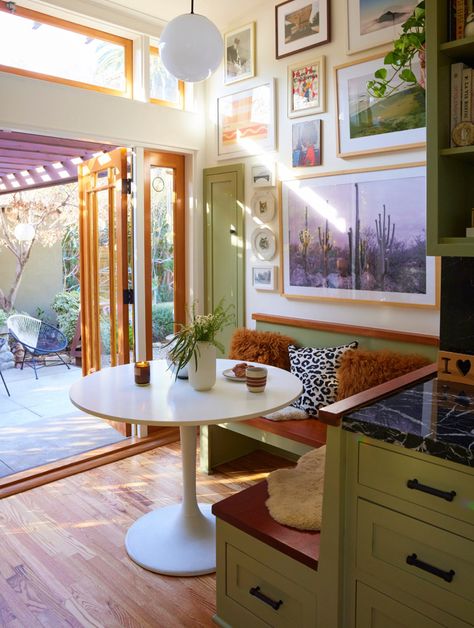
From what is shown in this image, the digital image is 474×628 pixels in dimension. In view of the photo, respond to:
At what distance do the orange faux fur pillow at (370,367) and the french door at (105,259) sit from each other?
1.63 m

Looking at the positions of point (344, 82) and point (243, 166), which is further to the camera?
point (243, 166)

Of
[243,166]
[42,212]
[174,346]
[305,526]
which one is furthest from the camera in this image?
[42,212]

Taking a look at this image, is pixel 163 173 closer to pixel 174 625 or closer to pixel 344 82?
pixel 344 82

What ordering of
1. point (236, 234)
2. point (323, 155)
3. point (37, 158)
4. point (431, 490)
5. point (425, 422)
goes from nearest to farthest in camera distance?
point (431, 490) < point (425, 422) < point (323, 155) < point (236, 234) < point (37, 158)

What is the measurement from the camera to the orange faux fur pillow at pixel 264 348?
338cm

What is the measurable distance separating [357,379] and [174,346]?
39.6 inches

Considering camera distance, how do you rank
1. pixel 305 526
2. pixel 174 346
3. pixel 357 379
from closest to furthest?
pixel 305 526 < pixel 174 346 < pixel 357 379

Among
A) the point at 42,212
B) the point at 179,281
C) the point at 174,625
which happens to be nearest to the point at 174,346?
the point at 174,625

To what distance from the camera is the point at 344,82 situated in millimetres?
3051

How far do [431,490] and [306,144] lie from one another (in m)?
2.46

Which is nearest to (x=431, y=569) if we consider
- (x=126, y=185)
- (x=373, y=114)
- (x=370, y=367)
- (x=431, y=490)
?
(x=431, y=490)

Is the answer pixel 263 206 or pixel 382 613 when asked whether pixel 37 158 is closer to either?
pixel 263 206

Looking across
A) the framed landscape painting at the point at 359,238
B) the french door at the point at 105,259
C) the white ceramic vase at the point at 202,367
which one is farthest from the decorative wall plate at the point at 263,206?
the white ceramic vase at the point at 202,367

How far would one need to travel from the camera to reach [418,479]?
1.38 metres
